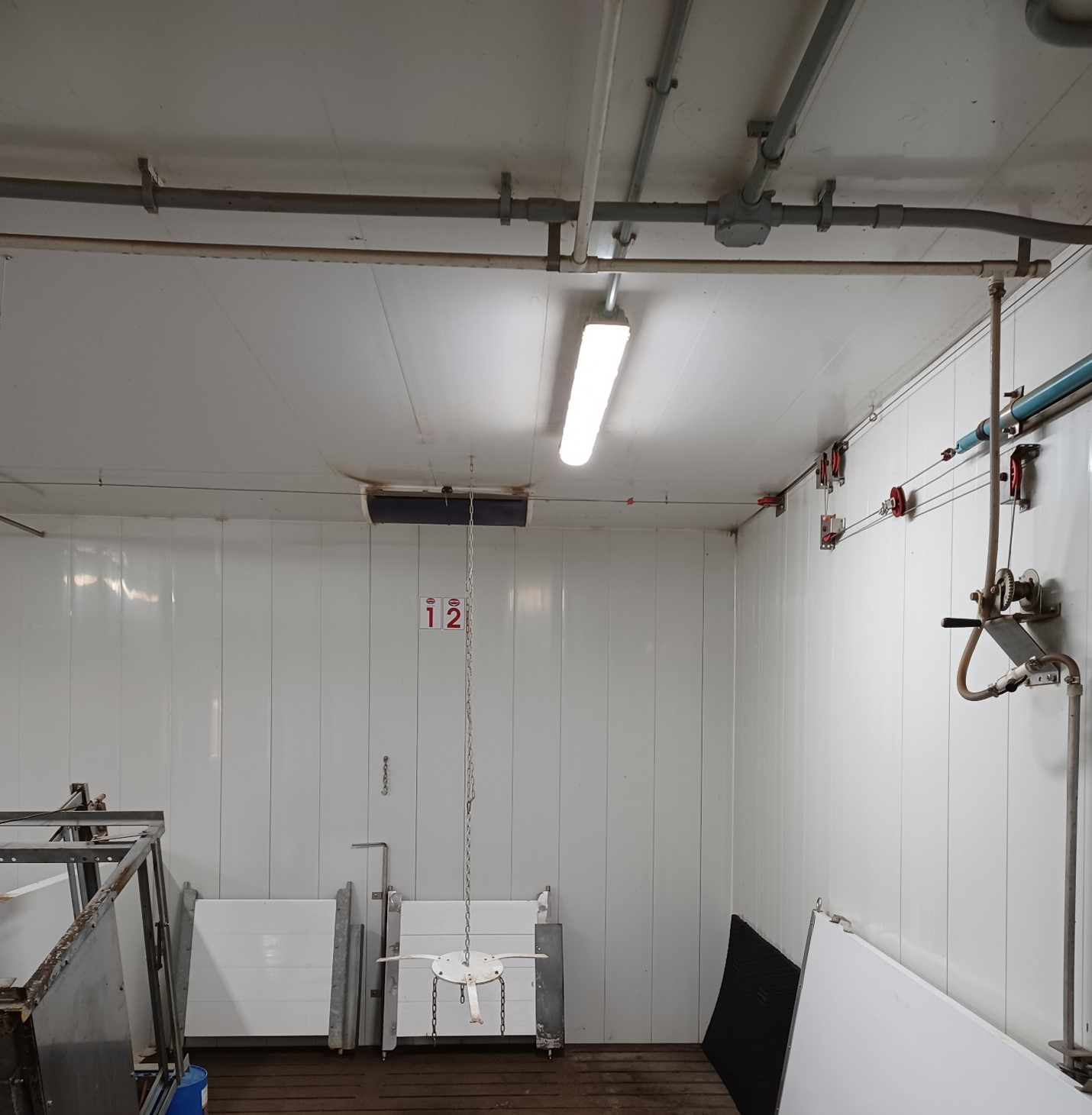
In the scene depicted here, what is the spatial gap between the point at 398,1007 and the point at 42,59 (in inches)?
175

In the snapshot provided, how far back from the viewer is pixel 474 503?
14.9 ft

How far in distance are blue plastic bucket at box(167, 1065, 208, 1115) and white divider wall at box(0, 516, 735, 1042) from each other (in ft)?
4.83

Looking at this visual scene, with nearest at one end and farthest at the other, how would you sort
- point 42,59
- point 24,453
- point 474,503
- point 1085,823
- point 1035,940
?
point 42,59
point 1085,823
point 1035,940
point 24,453
point 474,503

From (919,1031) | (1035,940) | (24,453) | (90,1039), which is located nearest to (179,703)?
(24,453)

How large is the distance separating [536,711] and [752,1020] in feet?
5.96

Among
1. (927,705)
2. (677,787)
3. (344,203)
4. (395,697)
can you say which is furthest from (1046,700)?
(395,697)

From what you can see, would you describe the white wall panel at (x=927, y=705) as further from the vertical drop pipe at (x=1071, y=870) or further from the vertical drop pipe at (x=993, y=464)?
the vertical drop pipe at (x=1071, y=870)

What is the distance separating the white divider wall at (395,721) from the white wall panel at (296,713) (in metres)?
0.01

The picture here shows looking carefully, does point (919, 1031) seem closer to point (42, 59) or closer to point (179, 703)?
point (42, 59)

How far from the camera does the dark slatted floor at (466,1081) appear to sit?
4.14 metres

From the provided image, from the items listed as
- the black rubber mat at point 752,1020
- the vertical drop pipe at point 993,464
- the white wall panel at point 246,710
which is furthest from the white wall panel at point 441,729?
the vertical drop pipe at point 993,464

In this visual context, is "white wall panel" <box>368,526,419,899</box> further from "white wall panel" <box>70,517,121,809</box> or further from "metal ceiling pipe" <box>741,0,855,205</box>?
"metal ceiling pipe" <box>741,0,855,205</box>

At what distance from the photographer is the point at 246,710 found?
495 centimetres

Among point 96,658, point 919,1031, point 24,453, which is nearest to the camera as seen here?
point 919,1031
